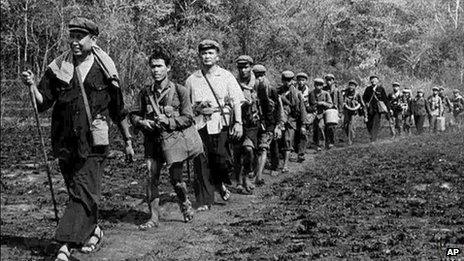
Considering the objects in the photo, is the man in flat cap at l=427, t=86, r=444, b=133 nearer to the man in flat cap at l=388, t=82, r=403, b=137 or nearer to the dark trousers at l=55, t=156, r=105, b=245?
the man in flat cap at l=388, t=82, r=403, b=137

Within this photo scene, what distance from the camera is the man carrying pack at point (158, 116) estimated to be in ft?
27.8

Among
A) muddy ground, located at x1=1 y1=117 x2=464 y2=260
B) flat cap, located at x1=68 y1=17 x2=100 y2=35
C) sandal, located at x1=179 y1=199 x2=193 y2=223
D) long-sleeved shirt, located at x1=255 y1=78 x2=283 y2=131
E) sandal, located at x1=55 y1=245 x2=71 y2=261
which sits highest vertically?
flat cap, located at x1=68 y1=17 x2=100 y2=35

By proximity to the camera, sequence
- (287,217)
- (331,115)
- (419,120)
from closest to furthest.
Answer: (287,217)
(331,115)
(419,120)

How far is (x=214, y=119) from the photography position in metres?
10.0

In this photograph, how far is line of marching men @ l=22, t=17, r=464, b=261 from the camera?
692 centimetres

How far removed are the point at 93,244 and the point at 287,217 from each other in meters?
2.83

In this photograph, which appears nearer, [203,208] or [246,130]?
[203,208]

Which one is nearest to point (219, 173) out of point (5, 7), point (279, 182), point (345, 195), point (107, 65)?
point (345, 195)

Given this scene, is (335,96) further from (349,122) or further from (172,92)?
(172,92)

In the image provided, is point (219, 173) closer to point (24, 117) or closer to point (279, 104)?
point (279, 104)

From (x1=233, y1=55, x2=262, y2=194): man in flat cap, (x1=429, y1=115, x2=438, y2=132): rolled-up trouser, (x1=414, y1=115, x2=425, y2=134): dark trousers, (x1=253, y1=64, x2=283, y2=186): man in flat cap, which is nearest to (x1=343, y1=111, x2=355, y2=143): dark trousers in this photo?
(x1=414, y1=115, x2=425, y2=134): dark trousers

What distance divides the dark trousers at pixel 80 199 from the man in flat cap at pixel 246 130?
5.02 m

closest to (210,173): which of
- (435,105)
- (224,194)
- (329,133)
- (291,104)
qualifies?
(224,194)

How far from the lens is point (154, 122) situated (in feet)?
27.8
